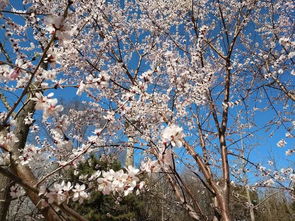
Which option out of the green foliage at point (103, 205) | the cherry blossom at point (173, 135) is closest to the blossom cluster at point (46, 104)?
the cherry blossom at point (173, 135)

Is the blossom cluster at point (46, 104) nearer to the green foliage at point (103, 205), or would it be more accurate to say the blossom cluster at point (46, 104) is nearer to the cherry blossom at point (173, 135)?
the cherry blossom at point (173, 135)

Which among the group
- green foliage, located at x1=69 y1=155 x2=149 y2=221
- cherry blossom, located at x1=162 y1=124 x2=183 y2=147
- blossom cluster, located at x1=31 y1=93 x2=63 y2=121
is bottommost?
cherry blossom, located at x1=162 y1=124 x2=183 y2=147

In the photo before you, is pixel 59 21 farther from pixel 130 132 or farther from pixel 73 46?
pixel 73 46

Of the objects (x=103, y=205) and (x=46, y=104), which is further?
(x=103, y=205)

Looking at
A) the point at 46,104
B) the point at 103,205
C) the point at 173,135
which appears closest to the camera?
the point at 46,104

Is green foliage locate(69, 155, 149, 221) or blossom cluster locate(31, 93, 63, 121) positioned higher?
green foliage locate(69, 155, 149, 221)

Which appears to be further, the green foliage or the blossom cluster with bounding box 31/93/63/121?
the green foliage

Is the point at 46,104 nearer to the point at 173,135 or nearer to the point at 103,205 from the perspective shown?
the point at 173,135

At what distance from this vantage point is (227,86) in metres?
3.78

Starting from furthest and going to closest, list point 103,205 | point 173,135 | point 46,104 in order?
1. point 103,205
2. point 173,135
3. point 46,104

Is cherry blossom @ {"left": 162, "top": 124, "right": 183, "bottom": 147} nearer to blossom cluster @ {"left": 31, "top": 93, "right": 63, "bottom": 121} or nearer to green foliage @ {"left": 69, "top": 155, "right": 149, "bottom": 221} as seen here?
blossom cluster @ {"left": 31, "top": 93, "right": 63, "bottom": 121}

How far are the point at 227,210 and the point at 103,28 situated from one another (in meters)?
4.01

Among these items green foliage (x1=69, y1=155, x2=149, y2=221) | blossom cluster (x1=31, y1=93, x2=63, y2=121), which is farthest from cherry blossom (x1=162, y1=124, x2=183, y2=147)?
green foliage (x1=69, y1=155, x2=149, y2=221)

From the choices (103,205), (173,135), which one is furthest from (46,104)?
(103,205)
